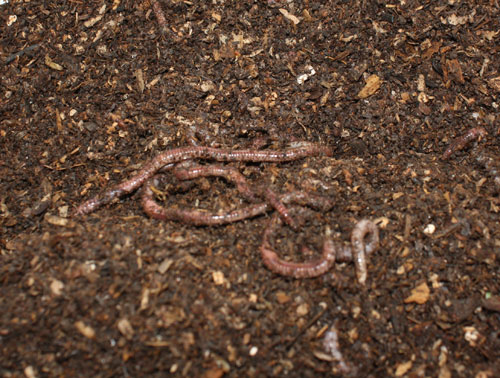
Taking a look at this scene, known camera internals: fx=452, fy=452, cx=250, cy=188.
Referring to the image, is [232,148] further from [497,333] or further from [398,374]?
[497,333]

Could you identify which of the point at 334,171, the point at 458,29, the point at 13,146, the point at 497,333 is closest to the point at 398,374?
the point at 497,333

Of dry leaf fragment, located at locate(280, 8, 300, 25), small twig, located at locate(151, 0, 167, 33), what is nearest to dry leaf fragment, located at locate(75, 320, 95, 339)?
small twig, located at locate(151, 0, 167, 33)

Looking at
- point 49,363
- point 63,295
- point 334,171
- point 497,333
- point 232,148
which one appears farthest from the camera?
point 232,148

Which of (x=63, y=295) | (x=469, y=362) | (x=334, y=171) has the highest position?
(x=63, y=295)

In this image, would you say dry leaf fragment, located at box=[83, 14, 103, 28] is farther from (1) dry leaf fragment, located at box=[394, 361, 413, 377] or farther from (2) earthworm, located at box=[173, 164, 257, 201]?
(1) dry leaf fragment, located at box=[394, 361, 413, 377]

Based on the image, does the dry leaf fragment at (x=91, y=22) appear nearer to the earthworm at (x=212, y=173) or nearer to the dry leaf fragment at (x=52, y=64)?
the dry leaf fragment at (x=52, y=64)
